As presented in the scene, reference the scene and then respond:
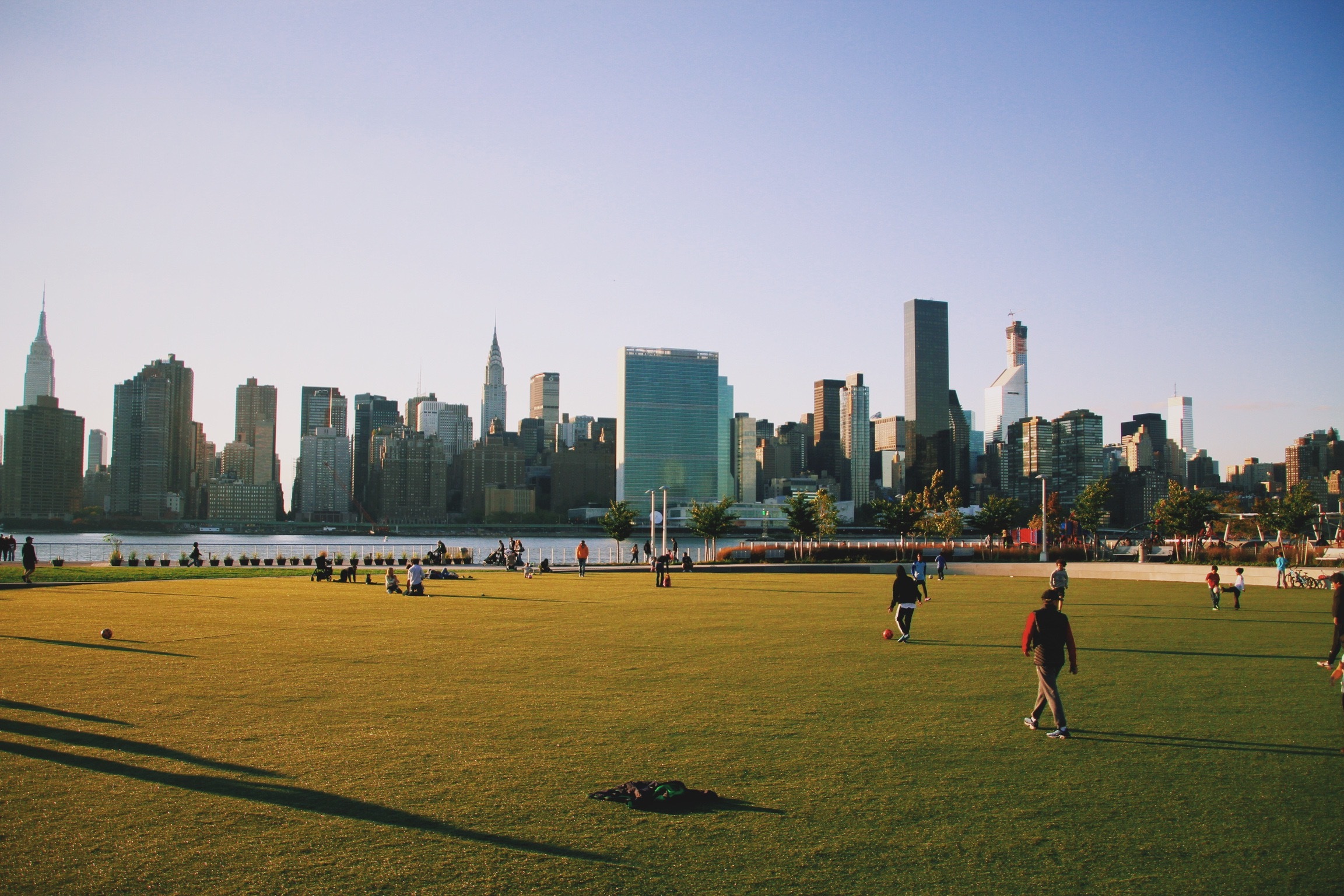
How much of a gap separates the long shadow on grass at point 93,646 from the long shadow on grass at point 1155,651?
43.1 ft

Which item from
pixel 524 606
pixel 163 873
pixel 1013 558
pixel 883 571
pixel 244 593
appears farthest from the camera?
pixel 1013 558

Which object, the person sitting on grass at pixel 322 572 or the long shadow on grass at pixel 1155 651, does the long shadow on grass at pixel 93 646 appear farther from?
the person sitting on grass at pixel 322 572

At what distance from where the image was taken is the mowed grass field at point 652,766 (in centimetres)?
633

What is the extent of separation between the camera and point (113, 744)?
9336 millimetres

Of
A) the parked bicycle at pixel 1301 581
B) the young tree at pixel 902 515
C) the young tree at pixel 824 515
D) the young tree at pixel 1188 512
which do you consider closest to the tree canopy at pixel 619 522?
the young tree at pixel 824 515

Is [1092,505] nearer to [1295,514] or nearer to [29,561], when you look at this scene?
[1295,514]

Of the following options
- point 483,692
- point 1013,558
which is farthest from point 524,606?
point 1013,558

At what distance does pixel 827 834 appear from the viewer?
6980mm

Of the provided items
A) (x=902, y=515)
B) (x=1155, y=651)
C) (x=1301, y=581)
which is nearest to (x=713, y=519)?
(x=902, y=515)

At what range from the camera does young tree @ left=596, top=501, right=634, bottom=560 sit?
66812 millimetres

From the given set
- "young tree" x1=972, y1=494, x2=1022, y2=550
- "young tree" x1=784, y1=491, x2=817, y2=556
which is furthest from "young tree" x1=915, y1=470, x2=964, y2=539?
"young tree" x1=784, y1=491, x2=817, y2=556

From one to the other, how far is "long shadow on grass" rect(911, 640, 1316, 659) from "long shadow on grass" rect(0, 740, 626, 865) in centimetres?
1291

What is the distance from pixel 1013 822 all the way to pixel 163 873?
6.01 meters

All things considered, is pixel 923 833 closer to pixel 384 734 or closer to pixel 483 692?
pixel 384 734
